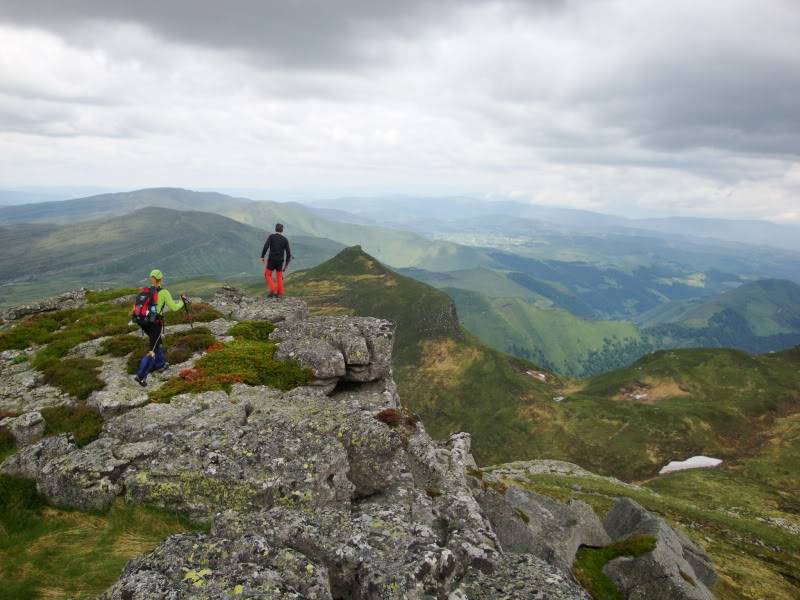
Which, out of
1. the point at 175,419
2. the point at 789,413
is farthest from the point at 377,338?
the point at 789,413

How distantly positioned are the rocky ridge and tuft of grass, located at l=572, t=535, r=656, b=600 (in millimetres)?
834

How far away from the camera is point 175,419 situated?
65.6 feet

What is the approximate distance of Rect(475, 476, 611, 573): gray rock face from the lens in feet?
74.3

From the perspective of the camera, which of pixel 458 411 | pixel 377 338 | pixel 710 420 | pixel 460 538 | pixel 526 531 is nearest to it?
pixel 460 538

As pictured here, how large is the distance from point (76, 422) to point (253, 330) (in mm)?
13331

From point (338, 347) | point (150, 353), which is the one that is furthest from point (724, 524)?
point (150, 353)

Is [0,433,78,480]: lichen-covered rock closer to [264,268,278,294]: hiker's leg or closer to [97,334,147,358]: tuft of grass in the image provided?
[97,334,147,358]: tuft of grass

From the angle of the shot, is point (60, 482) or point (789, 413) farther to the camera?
point (789, 413)

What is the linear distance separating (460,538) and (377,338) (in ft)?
58.8

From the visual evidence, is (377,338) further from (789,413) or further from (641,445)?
(789,413)

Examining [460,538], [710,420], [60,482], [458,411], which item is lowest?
[458,411]

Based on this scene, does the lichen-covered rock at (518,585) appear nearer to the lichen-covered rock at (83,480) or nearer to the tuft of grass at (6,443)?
the lichen-covered rock at (83,480)

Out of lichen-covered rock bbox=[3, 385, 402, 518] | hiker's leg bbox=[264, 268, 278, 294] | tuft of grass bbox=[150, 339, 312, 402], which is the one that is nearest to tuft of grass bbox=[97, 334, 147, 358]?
tuft of grass bbox=[150, 339, 312, 402]

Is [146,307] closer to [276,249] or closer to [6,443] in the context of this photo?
[6,443]
